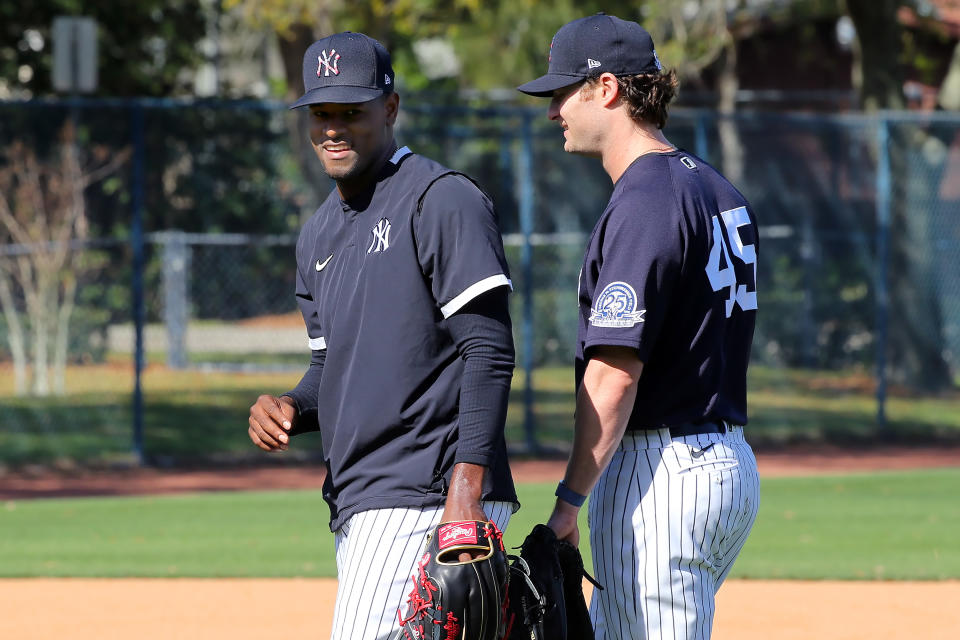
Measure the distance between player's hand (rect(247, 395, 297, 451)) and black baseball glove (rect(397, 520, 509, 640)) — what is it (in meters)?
0.63

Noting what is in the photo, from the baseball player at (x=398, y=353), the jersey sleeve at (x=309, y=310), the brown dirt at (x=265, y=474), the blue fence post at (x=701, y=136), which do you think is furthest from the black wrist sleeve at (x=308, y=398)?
the blue fence post at (x=701, y=136)

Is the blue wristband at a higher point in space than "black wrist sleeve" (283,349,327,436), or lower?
lower

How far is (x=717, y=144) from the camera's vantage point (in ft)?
46.2

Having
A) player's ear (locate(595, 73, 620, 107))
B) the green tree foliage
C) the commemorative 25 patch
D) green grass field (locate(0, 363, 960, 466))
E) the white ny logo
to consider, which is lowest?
green grass field (locate(0, 363, 960, 466))

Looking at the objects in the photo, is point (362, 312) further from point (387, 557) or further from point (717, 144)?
point (717, 144)

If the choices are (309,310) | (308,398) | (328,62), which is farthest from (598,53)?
(308,398)

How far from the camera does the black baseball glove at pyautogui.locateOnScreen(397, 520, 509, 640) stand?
2898 millimetres

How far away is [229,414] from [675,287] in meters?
10.9

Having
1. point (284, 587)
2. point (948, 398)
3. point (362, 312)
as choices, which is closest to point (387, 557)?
point (362, 312)

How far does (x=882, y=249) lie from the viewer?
1415 cm

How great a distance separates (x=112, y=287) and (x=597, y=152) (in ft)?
33.3

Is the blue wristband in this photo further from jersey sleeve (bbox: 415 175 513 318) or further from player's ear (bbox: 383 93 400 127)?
player's ear (bbox: 383 93 400 127)

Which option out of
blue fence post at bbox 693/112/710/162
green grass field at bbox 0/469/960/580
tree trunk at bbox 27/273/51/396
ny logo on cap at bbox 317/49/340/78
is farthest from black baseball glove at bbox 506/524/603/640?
blue fence post at bbox 693/112/710/162

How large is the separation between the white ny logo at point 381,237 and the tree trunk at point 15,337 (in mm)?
10020
